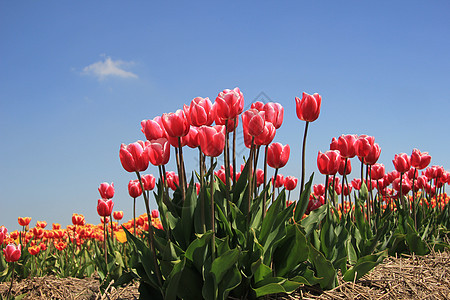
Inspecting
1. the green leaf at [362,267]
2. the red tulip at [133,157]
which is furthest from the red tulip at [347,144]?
the red tulip at [133,157]

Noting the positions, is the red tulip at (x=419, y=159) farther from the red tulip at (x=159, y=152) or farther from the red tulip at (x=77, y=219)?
the red tulip at (x=77, y=219)

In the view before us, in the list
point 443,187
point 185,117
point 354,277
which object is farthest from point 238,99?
point 443,187

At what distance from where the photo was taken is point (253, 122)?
2543 mm

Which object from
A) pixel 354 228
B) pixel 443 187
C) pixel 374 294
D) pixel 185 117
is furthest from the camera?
pixel 443 187

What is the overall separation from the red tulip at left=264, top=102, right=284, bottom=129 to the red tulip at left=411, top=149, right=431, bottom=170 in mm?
3026

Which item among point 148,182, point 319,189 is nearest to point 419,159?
point 319,189

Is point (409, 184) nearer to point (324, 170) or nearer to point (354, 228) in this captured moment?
point (354, 228)

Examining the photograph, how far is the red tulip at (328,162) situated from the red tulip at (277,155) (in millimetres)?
352

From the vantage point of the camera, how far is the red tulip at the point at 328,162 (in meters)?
3.20

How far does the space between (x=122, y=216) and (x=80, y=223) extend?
70 cm

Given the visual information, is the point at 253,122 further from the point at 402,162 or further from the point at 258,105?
the point at 402,162

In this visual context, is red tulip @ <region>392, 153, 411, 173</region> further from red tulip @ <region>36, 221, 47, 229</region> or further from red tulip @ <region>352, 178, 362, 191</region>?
red tulip @ <region>36, 221, 47, 229</region>

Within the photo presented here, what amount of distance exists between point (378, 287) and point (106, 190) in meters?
3.12

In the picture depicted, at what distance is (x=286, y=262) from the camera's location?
2830 millimetres
